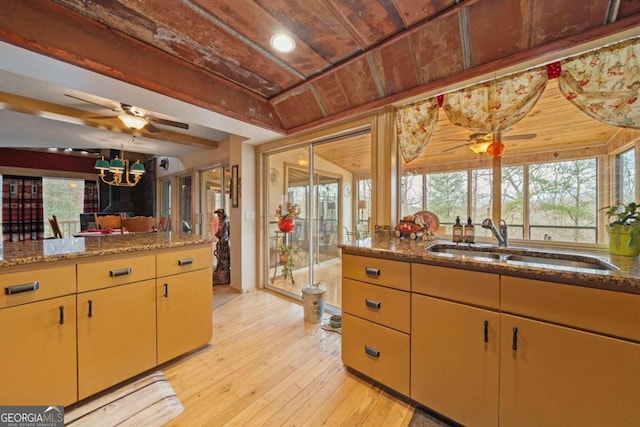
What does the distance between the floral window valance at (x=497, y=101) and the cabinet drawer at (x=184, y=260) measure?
7.62ft

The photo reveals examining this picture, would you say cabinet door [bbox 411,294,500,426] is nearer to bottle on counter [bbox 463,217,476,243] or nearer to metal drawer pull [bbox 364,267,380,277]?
metal drawer pull [bbox 364,267,380,277]

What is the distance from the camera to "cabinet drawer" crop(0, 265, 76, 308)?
121 cm

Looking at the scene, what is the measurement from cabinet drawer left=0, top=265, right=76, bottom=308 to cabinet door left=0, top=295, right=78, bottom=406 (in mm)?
37

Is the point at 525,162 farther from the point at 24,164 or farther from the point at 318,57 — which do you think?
the point at 24,164

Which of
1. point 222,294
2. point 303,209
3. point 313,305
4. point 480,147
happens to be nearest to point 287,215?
point 303,209

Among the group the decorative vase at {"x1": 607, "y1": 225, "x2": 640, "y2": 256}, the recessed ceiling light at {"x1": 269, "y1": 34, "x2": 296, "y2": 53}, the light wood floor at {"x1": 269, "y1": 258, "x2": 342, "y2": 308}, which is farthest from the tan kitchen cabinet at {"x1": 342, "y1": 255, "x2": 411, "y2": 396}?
the recessed ceiling light at {"x1": 269, "y1": 34, "x2": 296, "y2": 53}

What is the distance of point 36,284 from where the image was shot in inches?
50.6

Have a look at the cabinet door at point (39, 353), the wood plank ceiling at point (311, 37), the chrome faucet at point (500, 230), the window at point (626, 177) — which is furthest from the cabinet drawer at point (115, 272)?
the window at point (626, 177)

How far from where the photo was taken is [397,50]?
1.84m

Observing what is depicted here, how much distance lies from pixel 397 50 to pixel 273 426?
264 centimetres

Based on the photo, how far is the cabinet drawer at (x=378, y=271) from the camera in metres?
1.52

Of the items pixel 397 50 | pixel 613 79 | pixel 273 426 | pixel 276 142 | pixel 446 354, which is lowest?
pixel 273 426

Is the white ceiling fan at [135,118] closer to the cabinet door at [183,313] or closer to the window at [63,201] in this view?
the cabinet door at [183,313]

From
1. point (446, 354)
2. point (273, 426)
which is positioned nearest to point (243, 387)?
point (273, 426)
